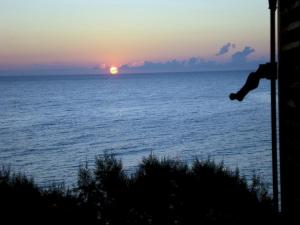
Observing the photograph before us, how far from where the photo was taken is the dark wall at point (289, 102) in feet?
12.1

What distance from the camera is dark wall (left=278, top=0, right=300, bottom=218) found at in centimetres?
370

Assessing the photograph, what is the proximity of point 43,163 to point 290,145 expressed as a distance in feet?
126

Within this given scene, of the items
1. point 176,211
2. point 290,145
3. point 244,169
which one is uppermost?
point 290,145

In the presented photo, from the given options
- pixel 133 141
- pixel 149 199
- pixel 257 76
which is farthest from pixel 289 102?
pixel 133 141

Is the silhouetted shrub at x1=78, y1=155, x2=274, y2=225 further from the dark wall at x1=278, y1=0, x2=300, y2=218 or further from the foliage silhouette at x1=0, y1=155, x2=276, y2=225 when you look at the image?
the dark wall at x1=278, y1=0, x2=300, y2=218

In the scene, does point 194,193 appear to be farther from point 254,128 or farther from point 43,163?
point 254,128

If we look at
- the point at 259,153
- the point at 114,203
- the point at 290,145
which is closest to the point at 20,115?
the point at 259,153

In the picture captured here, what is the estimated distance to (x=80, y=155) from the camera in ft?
147

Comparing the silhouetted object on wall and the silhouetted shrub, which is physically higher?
the silhouetted object on wall

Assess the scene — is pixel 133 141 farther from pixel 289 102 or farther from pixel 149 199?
pixel 289 102

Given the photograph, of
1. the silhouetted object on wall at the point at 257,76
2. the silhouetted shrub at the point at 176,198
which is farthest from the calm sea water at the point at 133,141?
the silhouetted object on wall at the point at 257,76

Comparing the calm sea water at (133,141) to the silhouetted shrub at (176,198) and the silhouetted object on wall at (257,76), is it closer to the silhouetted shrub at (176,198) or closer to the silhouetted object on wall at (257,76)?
the silhouetted shrub at (176,198)

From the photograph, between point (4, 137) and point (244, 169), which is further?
point (4, 137)

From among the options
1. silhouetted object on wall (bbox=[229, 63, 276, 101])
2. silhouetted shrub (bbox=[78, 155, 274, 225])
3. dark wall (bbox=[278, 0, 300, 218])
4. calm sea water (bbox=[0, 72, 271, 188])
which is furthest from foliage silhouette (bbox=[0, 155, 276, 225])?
calm sea water (bbox=[0, 72, 271, 188])
